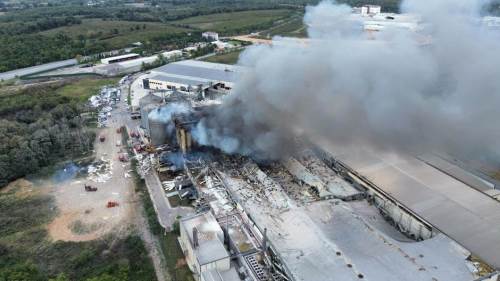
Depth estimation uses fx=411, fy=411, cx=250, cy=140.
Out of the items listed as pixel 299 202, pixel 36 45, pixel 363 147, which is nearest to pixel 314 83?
pixel 363 147

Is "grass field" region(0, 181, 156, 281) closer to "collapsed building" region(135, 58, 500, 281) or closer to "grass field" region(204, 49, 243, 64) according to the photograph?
"collapsed building" region(135, 58, 500, 281)

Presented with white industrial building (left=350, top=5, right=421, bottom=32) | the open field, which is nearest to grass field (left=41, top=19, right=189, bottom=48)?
the open field

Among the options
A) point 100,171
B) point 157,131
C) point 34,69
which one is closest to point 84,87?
point 34,69

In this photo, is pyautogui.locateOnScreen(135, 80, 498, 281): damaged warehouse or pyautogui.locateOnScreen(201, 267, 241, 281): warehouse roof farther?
pyautogui.locateOnScreen(201, 267, 241, 281): warehouse roof

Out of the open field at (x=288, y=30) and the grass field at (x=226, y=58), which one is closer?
the grass field at (x=226, y=58)

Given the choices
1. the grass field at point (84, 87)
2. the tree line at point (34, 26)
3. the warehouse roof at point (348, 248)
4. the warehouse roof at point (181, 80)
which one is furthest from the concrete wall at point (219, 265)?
the tree line at point (34, 26)

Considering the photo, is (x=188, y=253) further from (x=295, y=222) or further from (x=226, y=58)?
(x=226, y=58)

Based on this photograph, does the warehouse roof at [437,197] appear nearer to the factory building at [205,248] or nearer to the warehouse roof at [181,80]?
the factory building at [205,248]
